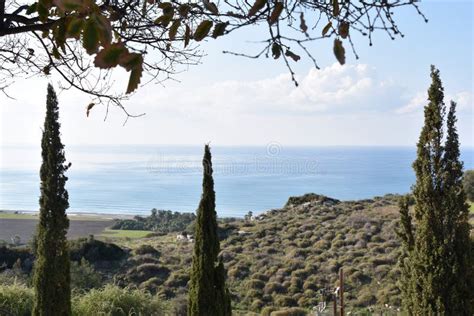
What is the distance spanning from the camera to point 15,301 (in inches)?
308

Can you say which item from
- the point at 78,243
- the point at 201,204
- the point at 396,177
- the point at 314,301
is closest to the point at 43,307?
the point at 201,204

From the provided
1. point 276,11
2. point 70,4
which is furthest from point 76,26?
point 276,11

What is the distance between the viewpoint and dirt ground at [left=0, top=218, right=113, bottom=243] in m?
24.9

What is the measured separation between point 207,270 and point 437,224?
2581mm

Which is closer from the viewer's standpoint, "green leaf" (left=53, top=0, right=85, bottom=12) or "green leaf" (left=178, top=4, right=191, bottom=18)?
"green leaf" (left=53, top=0, right=85, bottom=12)

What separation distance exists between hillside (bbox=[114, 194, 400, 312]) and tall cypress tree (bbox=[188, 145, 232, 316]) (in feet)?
16.8

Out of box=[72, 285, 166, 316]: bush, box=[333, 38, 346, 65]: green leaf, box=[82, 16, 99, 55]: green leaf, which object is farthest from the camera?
box=[72, 285, 166, 316]: bush

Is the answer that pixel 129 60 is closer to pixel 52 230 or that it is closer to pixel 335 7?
pixel 335 7

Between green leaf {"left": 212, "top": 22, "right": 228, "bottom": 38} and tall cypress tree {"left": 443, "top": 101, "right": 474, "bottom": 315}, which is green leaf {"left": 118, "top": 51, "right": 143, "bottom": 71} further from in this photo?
tall cypress tree {"left": 443, "top": 101, "right": 474, "bottom": 315}

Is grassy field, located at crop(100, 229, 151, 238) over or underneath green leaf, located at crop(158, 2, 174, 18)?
underneath

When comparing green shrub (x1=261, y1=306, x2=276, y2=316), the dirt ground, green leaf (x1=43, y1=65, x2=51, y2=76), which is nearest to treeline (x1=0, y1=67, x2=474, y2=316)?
green leaf (x1=43, y1=65, x2=51, y2=76)

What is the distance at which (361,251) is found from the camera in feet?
57.7

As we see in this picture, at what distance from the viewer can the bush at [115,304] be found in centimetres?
757

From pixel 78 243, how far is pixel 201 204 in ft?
43.0
